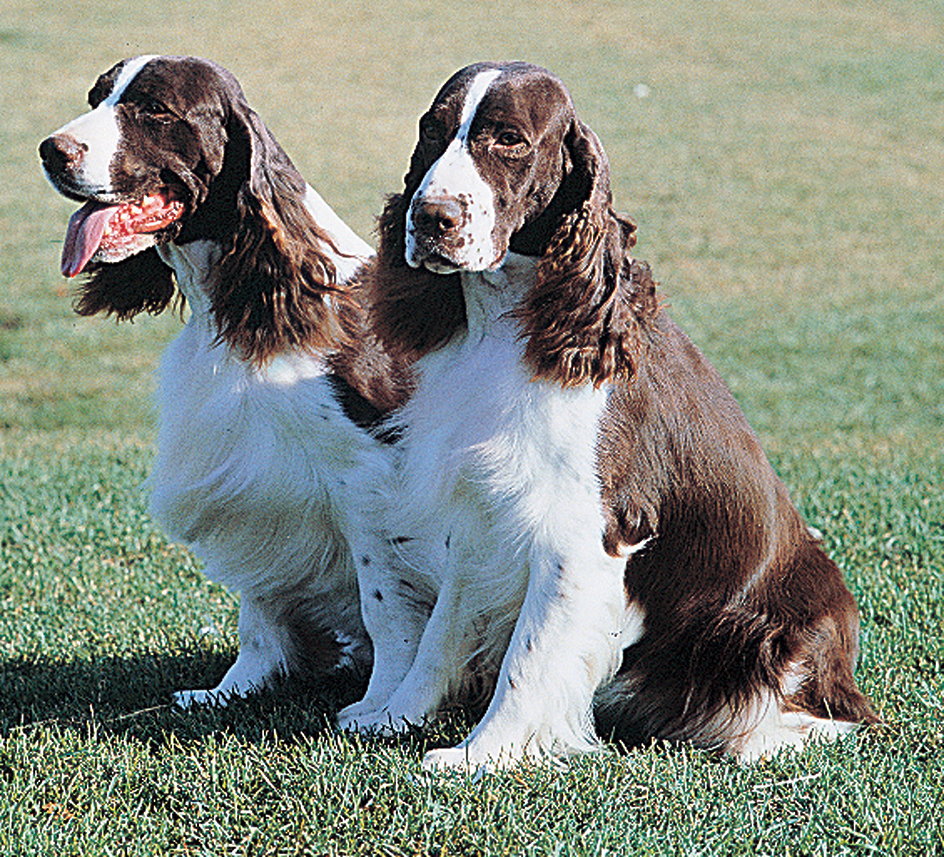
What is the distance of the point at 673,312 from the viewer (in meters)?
15.2

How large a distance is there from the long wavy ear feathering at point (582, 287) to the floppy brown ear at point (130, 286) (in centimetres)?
128

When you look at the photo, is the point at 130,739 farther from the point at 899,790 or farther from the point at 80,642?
the point at 899,790

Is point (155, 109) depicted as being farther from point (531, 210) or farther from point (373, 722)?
point (373, 722)

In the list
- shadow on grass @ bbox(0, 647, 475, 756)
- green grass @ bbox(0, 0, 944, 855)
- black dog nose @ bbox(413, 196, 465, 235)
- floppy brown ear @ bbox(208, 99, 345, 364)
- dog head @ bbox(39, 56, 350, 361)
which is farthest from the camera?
shadow on grass @ bbox(0, 647, 475, 756)

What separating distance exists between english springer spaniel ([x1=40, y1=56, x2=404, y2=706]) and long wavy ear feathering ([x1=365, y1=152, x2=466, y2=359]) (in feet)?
0.88

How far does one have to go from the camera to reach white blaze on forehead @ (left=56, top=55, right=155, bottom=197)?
319 cm

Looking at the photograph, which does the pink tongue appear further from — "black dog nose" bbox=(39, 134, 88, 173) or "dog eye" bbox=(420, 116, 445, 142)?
"dog eye" bbox=(420, 116, 445, 142)

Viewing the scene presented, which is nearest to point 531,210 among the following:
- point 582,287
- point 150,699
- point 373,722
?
point 582,287

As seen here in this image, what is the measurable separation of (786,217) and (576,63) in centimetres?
902

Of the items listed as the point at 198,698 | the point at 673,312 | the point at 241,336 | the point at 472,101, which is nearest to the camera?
the point at 472,101

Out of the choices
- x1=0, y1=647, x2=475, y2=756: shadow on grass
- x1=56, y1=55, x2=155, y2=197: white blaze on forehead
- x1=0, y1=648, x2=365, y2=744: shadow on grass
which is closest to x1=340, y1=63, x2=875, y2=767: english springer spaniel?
x1=0, y1=647, x2=475, y2=756: shadow on grass

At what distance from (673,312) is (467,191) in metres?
12.6

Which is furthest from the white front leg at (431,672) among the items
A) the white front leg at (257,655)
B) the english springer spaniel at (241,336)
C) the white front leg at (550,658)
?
the white front leg at (257,655)

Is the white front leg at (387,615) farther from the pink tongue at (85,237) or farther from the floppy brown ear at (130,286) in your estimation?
the pink tongue at (85,237)
